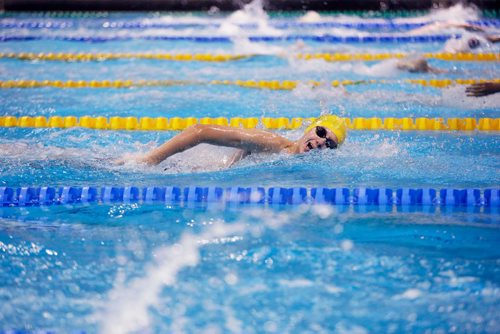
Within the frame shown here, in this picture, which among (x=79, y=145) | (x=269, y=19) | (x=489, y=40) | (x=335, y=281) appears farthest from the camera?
(x=269, y=19)

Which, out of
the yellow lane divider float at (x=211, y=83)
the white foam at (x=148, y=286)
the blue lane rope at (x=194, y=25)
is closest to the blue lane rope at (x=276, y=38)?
the blue lane rope at (x=194, y=25)

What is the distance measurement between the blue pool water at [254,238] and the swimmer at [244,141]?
0.08 meters

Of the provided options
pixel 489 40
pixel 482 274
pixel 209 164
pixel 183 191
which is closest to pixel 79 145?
pixel 209 164

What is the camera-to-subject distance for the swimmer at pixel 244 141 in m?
3.90

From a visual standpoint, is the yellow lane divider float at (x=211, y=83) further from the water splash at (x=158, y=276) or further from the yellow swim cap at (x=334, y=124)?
the water splash at (x=158, y=276)

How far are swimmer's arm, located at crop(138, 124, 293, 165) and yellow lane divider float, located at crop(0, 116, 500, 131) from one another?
1.10 meters

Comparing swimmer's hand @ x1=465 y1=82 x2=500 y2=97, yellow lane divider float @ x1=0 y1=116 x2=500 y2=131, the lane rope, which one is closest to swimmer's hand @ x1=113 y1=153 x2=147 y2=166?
yellow lane divider float @ x1=0 y1=116 x2=500 y2=131

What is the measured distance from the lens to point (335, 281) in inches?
109

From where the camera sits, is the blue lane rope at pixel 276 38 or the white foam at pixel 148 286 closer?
the white foam at pixel 148 286

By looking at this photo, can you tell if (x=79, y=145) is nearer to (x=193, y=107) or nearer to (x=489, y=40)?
(x=193, y=107)

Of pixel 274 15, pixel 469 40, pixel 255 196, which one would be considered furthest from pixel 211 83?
pixel 274 15

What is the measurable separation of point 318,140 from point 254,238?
105cm

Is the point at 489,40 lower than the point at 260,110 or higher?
higher

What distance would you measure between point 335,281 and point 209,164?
1.61 metres
